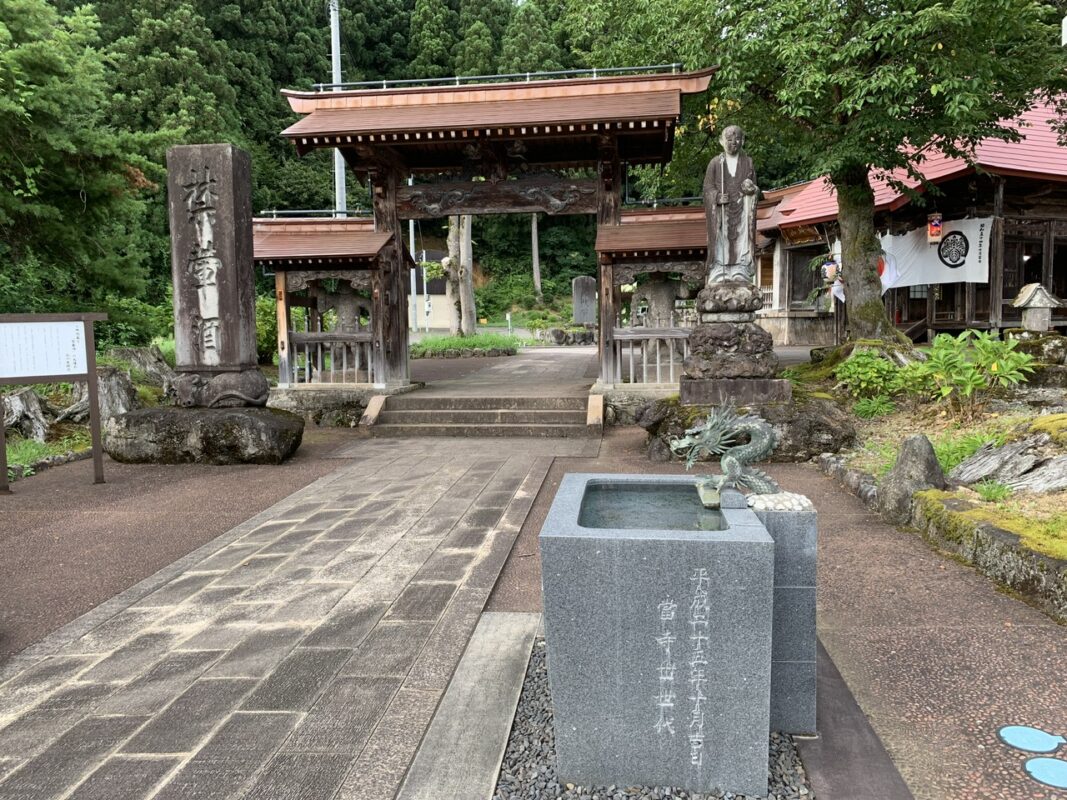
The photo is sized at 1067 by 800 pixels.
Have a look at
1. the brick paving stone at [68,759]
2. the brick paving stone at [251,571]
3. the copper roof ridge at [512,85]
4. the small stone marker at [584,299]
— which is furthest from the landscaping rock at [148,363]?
the small stone marker at [584,299]

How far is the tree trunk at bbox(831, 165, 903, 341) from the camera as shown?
39.0 ft

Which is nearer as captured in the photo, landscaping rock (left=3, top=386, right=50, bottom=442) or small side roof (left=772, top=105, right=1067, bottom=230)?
landscaping rock (left=3, top=386, right=50, bottom=442)

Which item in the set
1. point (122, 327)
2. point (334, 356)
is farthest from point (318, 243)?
point (122, 327)

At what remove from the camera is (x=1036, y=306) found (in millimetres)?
11211

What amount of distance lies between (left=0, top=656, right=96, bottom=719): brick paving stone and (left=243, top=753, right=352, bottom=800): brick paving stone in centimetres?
138

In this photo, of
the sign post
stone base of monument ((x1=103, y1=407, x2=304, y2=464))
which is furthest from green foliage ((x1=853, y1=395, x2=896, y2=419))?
the sign post

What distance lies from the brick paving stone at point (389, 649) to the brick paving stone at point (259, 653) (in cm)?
37

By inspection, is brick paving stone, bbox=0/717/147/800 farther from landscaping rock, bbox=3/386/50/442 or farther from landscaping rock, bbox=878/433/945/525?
landscaping rock, bbox=3/386/50/442

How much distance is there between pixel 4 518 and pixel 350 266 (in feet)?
21.9

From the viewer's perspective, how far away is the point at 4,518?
5.99 meters

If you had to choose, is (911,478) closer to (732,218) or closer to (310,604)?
(310,604)

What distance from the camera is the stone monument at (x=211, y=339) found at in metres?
8.16

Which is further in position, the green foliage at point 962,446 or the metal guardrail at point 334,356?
the metal guardrail at point 334,356

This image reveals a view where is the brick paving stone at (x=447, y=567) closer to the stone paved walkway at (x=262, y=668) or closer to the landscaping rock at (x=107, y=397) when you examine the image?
the stone paved walkway at (x=262, y=668)
